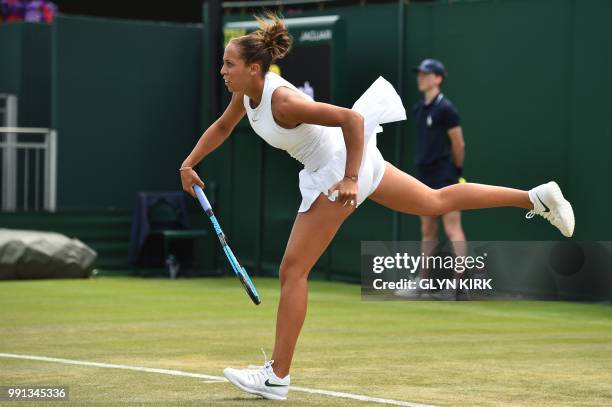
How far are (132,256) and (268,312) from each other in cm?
488

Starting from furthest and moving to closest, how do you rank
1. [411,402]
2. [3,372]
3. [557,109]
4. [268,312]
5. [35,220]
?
[35,220]
[557,109]
[268,312]
[3,372]
[411,402]

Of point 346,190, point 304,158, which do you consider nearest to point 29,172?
point 304,158

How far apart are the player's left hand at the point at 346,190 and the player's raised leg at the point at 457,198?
56 centimetres

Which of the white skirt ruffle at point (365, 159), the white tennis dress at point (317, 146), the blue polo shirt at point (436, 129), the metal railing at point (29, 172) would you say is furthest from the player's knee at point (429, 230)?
the white tennis dress at point (317, 146)

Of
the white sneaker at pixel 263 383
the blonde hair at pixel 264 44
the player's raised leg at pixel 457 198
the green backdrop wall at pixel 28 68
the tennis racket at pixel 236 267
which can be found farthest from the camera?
the green backdrop wall at pixel 28 68

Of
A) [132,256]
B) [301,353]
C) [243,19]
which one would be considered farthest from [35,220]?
[301,353]

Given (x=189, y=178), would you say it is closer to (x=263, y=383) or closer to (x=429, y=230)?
(x=263, y=383)

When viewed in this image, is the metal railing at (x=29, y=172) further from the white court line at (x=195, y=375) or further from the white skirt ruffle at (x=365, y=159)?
the white skirt ruffle at (x=365, y=159)

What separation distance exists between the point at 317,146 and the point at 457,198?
39.1 inches

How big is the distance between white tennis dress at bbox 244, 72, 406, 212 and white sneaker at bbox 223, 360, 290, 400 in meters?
0.88

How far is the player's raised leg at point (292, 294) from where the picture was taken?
277 inches

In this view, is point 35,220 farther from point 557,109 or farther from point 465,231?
point 557,109

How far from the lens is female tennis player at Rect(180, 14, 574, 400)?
6.91 meters

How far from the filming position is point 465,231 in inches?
567
